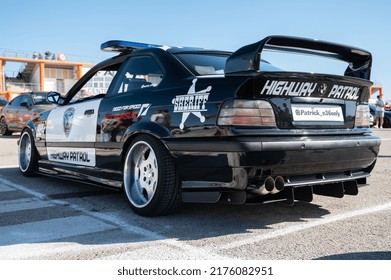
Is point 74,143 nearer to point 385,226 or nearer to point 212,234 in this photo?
point 212,234

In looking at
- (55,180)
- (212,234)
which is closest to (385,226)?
(212,234)

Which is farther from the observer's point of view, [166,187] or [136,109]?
[136,109]

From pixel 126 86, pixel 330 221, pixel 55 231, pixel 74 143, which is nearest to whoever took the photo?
pixel 55 231

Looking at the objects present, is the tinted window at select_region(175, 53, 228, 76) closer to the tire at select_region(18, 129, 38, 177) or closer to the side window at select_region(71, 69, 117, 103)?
the side window at select_region(71, 69, 117, 103)

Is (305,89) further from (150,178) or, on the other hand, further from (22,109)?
(22,109)

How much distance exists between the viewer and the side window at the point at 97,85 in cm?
463

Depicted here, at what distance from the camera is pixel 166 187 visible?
3.45 metres

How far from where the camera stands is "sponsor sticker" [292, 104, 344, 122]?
333 centimetres

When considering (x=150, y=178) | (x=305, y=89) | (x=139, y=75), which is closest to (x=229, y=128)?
(x=305, y=89)

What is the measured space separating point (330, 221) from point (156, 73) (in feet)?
6.18

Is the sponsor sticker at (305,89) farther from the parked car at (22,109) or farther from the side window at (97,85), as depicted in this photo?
the parked car at (22,109)

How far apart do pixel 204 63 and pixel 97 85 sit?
5.26 feet

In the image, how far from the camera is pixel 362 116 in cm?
389

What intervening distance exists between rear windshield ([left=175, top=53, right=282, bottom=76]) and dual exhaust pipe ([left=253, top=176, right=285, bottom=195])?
985 mm
